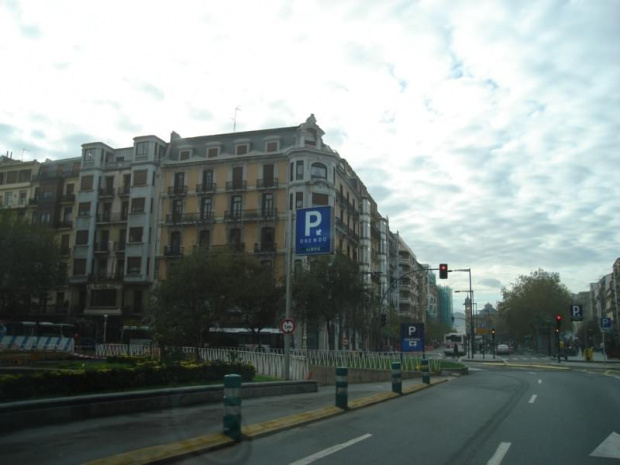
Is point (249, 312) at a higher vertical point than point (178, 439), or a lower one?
higher

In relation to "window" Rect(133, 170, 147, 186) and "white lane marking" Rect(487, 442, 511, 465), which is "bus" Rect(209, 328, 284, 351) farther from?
"white lane marking" Rect(487, 442, 511, 465)

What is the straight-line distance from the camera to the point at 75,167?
203 ft

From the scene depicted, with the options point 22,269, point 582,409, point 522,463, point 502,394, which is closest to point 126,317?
point 22,269

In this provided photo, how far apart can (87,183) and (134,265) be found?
11119mm

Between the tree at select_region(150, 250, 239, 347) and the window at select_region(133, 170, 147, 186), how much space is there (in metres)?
23.2

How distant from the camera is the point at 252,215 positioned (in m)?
51.3

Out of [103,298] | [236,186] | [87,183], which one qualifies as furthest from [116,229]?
[236,186]

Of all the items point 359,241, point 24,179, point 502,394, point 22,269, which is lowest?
point 502,394

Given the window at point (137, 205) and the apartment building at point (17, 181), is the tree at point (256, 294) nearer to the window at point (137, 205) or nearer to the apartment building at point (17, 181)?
the window at point (137, 205)

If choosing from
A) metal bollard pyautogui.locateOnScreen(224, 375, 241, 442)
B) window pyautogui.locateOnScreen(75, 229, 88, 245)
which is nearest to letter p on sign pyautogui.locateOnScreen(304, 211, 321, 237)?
metal bollard pyautogui.locateOnScreen(224, 375, 241, 442)

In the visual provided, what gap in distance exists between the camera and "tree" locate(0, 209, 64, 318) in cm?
4100

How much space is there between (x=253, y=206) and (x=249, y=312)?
15.1m

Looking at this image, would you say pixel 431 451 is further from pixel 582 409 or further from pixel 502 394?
pixel 502 394

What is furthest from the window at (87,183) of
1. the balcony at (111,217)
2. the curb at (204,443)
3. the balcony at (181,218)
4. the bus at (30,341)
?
the curb at (204,443)
